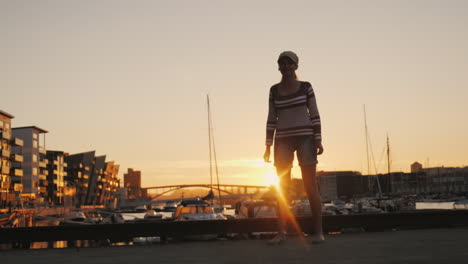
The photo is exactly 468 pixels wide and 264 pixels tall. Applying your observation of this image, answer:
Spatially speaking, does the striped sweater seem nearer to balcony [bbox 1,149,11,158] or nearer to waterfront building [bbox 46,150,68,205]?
balcony [bbox 1,149,11,158]

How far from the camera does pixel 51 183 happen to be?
169500mm

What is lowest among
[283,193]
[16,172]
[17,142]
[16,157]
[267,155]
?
[283,193]

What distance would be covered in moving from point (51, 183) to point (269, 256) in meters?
175

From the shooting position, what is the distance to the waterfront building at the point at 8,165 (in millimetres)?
120188

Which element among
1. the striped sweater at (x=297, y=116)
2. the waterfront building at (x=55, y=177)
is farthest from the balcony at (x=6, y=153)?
the striped sweater at (x=297, y=116)

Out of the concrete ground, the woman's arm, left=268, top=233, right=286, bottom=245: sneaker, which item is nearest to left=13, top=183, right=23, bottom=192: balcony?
the concrete ground

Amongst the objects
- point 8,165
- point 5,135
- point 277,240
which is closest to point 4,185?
point 8,165

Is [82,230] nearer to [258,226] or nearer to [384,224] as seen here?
[258,226]

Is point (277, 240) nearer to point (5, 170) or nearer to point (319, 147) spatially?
point (319, 147)

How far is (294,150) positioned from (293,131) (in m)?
0.23

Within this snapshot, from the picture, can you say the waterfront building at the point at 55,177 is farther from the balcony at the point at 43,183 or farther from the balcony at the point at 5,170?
the balcony at the point at 5,170

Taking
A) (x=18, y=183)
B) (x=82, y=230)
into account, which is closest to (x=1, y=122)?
(x=18, y=183)

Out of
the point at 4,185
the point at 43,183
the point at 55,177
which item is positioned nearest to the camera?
the point at 4,185

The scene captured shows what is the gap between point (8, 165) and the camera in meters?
125
